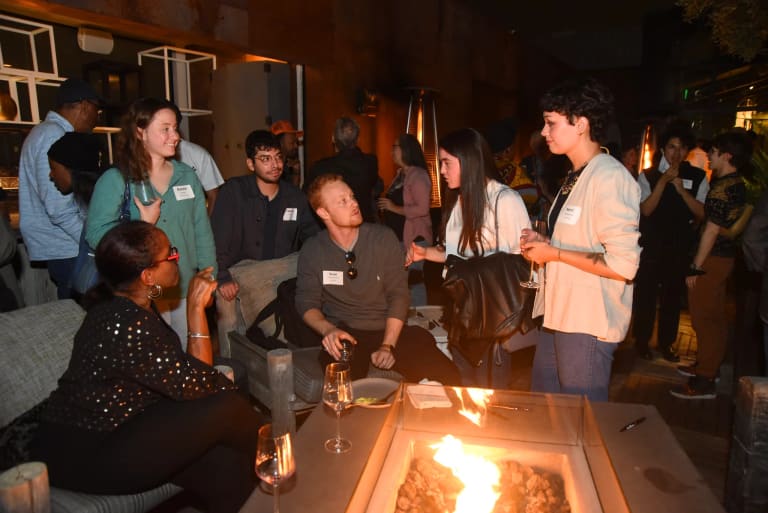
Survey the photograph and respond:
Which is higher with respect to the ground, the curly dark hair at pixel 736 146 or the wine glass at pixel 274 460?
the curly dark hair at pixel 736 146

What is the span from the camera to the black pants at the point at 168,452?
172cm

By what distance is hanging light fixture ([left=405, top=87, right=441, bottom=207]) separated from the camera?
311 inches

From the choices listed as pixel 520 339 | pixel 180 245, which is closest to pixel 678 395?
pixel 520 339

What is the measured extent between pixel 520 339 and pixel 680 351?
2.64 metres

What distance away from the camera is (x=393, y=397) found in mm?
2018

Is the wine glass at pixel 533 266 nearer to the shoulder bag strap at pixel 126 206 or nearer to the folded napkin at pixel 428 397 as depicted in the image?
the folded napkin at pixel 428 397

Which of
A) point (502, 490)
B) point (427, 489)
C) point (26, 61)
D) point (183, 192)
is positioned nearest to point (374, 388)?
point (427, 489)

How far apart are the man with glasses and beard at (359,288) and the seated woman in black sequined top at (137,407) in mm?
887

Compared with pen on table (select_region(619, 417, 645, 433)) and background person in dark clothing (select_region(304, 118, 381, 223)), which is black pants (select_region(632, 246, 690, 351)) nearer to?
background person in dark clothing (select_region(304, 118, 381, 223))

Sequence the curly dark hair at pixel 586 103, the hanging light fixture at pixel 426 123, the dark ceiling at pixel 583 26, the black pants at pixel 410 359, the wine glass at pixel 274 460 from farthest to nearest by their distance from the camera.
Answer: the dark ceiling at pixel 583 26 → the hanging light fixture at pixel 426 123 → the black pants at pixel 410 359 → the curly dark hair at pixel 586 103 → the wine glass at pixel 274 460

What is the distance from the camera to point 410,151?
4793 mm

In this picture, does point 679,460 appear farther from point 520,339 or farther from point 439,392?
point 520,339

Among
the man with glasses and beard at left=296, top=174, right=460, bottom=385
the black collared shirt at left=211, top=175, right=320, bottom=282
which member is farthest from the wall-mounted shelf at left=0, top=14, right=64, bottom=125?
the man with glasses and beard at left=296, top=174, right=460, bottom=385

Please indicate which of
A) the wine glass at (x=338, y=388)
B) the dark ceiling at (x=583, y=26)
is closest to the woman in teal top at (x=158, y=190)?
the wine glass at (x=338, y=388)
